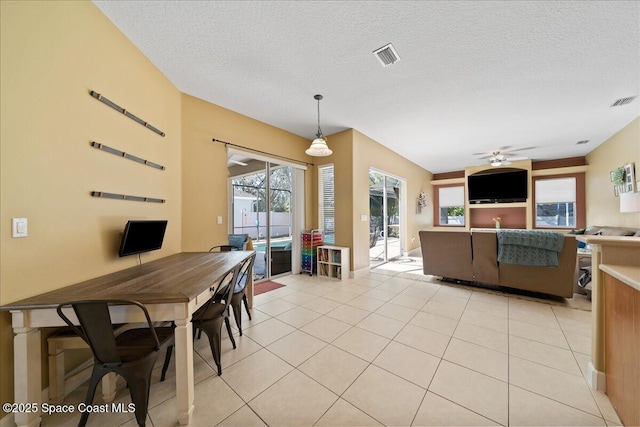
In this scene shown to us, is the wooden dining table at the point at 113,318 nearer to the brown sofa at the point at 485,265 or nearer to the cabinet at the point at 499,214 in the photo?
the brown sofa at the point at 485,265

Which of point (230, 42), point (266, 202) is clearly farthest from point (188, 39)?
point (266, 202)

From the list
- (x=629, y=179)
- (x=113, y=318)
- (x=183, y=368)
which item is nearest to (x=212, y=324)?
(x=183, y=368)

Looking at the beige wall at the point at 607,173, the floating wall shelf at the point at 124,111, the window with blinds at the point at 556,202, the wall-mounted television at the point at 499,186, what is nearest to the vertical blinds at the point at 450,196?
the wall-mounted television at the point at 499,186

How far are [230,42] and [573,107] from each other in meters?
5.12

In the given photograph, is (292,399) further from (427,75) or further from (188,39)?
(427,75)

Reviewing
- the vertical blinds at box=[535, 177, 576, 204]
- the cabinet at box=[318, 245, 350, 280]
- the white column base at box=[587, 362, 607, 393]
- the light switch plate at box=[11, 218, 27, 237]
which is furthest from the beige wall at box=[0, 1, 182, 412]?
the vertical blinds at box=[535, 177, 576, 204]

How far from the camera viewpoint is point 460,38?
2.21m

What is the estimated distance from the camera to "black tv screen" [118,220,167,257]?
209cm

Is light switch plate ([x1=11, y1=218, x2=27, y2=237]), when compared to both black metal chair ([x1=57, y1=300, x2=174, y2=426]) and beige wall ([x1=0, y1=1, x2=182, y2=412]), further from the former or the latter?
black metal chair ([x1=57, y1=300, x2=174, y2=426])

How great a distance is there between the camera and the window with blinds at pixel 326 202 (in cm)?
495

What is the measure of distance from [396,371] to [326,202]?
3579 millimetres

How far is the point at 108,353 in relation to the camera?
1286 mm

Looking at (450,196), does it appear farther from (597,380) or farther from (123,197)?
(123,197)

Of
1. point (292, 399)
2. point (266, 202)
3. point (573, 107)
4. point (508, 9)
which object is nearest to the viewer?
point (292, 399)
